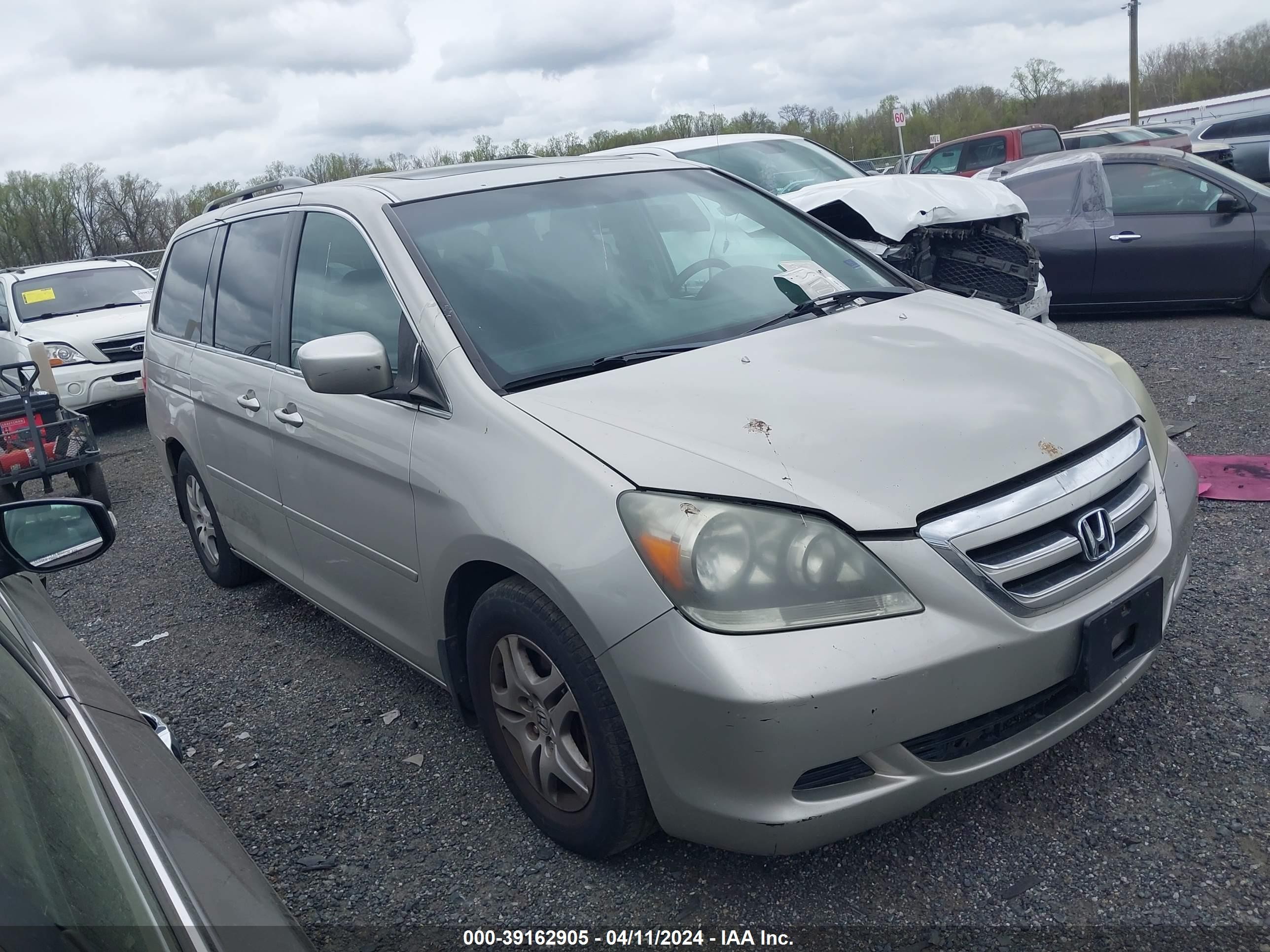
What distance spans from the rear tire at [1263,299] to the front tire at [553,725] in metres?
7.78

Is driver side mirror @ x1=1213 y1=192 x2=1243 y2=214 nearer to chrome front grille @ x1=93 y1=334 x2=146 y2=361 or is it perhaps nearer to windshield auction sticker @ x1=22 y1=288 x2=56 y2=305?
chrome front grille @ x1=93 y1=334 x2=146 y2=361

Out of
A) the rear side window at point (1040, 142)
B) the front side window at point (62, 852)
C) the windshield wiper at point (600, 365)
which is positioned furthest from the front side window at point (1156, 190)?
the front side window at point (62, 852)

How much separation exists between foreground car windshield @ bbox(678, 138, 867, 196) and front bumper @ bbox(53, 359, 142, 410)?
6.01 metres

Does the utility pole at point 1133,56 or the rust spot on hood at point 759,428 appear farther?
the utility pole at point 1133,56

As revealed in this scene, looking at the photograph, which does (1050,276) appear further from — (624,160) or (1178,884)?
(1178,884)

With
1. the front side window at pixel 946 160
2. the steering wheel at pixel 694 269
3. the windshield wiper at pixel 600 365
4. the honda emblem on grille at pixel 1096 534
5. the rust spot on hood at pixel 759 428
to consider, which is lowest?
the honda emblem on grille at pixel 1096 534

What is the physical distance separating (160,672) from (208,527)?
865 millimetres

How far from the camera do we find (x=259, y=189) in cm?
474

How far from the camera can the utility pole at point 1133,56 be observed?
35.1 meters

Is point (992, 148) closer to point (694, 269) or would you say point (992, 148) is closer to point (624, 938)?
point (694, 269)

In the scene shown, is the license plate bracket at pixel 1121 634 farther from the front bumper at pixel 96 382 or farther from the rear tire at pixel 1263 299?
the front bumper at pixel 96 382

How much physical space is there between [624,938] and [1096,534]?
1430mm

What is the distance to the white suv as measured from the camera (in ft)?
32.4

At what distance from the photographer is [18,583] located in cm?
229
